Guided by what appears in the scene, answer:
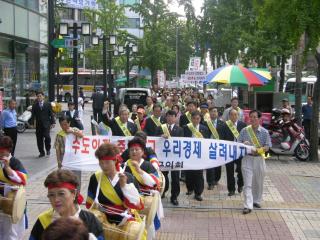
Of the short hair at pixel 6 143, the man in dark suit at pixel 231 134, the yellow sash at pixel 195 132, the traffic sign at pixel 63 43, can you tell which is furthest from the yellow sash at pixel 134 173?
the traffic sign at pixel 63 43

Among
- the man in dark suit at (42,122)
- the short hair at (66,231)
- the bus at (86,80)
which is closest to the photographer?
the short hair at (66,231)

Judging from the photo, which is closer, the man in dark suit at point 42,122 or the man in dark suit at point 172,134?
the man in dark suit at point 172,134

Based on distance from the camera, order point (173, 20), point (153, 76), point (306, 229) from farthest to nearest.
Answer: point (153, 76) < point (173, 20) < point (306, 229)

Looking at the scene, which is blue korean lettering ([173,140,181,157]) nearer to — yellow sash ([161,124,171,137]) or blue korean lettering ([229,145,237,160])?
yellow sash ([161,124,171,137])

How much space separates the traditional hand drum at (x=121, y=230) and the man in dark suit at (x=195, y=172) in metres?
5.28

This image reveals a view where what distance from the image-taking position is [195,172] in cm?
1041

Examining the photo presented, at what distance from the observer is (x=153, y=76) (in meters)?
46.9

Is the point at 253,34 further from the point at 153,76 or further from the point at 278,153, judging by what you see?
the point at 153,76

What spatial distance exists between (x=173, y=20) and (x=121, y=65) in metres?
11.7

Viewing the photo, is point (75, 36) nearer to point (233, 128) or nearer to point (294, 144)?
point (294, 144)

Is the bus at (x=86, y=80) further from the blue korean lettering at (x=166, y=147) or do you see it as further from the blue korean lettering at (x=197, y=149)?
the blue korean lettering at (x=197, y=149)

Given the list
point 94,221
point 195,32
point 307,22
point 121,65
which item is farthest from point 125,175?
point 121,65

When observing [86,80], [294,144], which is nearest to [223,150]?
[294,144]

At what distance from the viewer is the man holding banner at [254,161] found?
31.1ft
